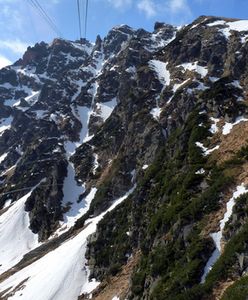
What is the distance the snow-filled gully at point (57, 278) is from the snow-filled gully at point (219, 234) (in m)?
22.8

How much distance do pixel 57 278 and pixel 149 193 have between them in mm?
14903

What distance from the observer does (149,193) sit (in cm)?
5319

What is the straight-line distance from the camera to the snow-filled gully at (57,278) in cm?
5009

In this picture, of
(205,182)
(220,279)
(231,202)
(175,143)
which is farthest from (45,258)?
(220,279)

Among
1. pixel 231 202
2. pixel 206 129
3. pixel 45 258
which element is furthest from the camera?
pixel 45 258

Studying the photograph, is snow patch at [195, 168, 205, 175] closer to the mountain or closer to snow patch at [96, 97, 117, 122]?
the mountain

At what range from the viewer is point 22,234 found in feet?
319

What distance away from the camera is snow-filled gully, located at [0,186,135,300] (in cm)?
5009

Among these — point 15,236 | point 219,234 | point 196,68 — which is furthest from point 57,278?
point 196,68

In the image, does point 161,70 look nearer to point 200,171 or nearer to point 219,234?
point 200,171

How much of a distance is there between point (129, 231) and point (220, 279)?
28938 millimetres

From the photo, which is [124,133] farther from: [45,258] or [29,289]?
[29,289]

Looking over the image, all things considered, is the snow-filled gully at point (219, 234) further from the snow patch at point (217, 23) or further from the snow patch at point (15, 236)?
the snow patch at point (217, 23)

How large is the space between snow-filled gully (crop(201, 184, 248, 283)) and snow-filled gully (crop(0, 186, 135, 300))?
22763mm
